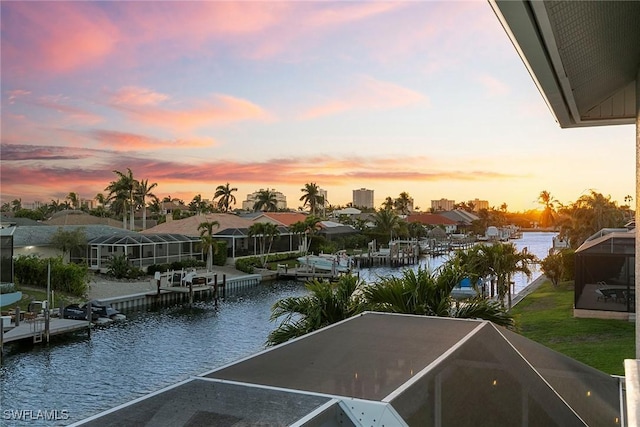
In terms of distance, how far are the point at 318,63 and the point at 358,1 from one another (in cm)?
981

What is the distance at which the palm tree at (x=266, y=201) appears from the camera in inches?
3233

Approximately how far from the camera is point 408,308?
26.6 ft

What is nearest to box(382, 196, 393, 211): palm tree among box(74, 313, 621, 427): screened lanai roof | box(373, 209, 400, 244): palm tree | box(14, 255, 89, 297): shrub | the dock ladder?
box(373, 209, 400, 244): palm tree

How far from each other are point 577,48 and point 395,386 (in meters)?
2.29

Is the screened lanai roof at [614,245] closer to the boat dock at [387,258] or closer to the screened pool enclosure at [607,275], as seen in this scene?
the screened pool enclosure at [607,275]

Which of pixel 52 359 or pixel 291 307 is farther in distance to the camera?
pixel 52 359

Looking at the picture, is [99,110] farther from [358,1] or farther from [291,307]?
[291,307]

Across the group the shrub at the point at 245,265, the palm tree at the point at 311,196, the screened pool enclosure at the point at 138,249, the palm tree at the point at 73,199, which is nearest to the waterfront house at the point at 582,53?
the screened pool enclosure at the point at 138,249

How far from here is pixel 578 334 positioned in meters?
15.2

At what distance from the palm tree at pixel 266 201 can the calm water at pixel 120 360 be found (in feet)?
188

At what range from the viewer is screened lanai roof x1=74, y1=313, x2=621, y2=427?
7.75ft

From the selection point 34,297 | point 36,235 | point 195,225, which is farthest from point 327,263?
point 34,297

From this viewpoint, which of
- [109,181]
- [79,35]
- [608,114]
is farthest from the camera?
A: [109,181]

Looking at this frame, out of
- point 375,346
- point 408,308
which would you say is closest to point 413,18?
point 408,308
